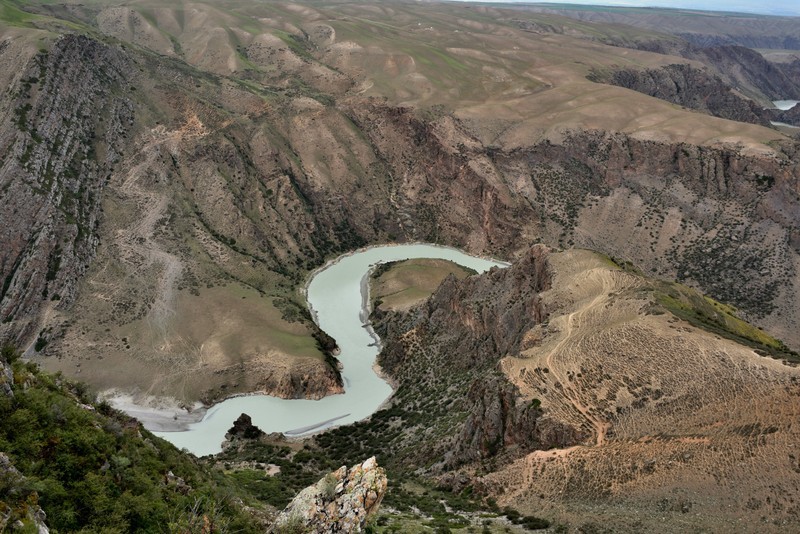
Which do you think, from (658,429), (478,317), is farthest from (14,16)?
(658,429)

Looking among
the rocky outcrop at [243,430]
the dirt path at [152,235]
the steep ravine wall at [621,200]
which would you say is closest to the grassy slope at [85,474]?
the rocky outcrop at [243,430]

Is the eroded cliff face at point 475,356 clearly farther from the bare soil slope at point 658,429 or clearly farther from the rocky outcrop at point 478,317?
the bare soil slope at point 658,429

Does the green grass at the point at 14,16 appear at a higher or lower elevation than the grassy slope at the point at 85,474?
higher

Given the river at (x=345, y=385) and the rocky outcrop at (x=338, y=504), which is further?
the river at (x=345, y=385)

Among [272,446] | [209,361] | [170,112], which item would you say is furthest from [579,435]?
[170,112]

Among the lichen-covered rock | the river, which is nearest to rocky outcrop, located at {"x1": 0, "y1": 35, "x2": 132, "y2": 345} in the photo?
the river

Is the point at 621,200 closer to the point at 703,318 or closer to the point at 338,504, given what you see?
the point at 703,318
